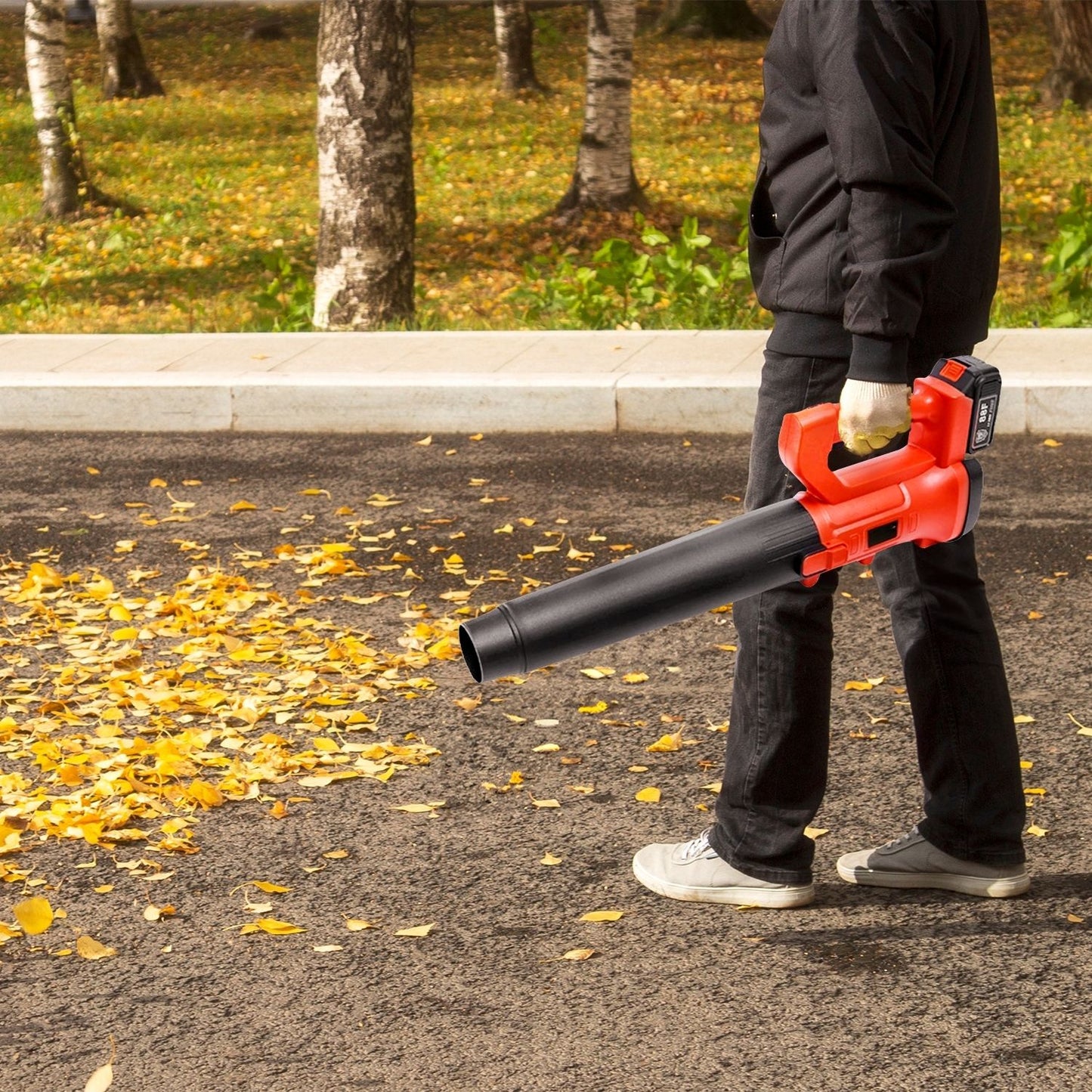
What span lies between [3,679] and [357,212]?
5651 millimetres

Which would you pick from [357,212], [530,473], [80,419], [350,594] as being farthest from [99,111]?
[350,594]

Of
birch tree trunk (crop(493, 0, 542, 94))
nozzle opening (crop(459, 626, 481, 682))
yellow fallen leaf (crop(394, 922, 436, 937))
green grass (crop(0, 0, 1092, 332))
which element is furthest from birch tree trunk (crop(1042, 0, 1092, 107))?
nozzle opening (crop(459, 626, 481, 682))

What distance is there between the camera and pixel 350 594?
5754 mm

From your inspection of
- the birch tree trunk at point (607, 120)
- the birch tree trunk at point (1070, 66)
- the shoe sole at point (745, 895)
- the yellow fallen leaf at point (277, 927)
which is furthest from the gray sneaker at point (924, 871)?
the birch tree trunk at point (1070, 66)

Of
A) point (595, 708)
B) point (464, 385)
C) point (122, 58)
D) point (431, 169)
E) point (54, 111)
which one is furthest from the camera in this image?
point (122, 58)

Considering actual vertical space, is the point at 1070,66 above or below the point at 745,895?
above

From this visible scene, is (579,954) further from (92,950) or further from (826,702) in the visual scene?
(92,950)

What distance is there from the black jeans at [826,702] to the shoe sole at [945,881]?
5 centimetres

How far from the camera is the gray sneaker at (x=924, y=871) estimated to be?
11.3 feet

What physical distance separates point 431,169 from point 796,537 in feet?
53.4

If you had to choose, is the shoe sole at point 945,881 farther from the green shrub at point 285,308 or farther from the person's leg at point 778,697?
the green shrub at point 285,308

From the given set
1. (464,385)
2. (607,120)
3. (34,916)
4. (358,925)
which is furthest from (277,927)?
(607,120)

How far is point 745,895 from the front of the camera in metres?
3.45

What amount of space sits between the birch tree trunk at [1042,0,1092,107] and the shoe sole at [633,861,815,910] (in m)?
18.2
